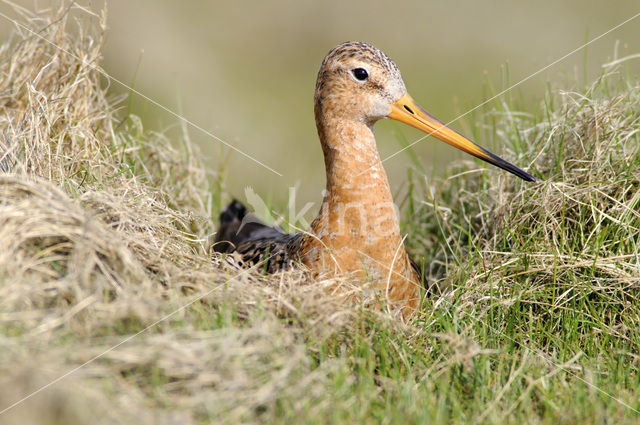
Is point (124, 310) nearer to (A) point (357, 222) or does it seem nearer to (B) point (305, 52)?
(A) point (357, 222)

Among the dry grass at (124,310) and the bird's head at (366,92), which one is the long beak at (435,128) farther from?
the dry grass at (124,310)

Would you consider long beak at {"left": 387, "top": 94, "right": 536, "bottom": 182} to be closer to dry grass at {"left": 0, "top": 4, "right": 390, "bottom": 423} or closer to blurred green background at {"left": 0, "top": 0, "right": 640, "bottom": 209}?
dry grass at {"left": 0, "top": 4, "right": 390, "bottom": 423}

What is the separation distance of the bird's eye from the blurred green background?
551 cm

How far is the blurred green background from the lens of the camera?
9.95m

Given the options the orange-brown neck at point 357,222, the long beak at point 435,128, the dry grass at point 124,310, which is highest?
the long beak at point 435,128

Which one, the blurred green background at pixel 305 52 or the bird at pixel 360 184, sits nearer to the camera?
the bird at pixel 360 184

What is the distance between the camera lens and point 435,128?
393cm

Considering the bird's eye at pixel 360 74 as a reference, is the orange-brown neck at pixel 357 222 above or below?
below

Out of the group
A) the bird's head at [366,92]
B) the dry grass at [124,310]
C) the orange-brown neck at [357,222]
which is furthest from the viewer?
the bird's head at [366,92]

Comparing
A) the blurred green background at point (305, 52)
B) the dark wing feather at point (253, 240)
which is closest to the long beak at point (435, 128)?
the dark wing feather at point (253, 240)

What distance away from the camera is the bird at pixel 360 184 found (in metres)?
3.62

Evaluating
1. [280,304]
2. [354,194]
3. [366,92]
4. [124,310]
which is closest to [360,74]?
[366,92]

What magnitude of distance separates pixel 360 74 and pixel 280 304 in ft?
4.80

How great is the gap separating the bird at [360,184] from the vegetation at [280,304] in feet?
0.69
